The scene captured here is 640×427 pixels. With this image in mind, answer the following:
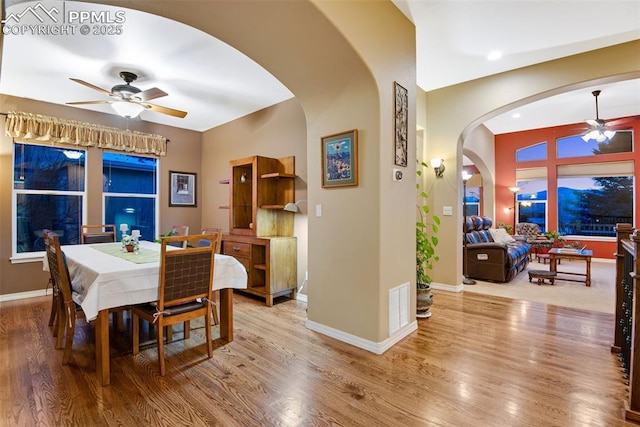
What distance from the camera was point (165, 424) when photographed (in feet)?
5.57

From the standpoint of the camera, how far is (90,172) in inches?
188

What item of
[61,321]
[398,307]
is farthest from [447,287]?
[61,321]

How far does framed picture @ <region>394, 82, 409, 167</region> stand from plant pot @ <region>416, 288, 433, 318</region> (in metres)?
1.46

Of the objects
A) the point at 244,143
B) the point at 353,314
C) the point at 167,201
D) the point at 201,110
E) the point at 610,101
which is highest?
the point at 610,101

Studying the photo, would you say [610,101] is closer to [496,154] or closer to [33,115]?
[496,154]

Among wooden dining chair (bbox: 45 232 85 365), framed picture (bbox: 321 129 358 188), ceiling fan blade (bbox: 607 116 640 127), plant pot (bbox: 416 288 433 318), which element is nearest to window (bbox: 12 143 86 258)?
wooden dining chair (bbox: 45 232 85 365)

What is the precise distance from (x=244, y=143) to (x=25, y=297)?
12.4 feet

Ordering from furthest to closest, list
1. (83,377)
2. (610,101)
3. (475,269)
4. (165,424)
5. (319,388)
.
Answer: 1. (610,101)
2. (475,269)
3. (83,377)
4. (319,388)
5. (165,424)

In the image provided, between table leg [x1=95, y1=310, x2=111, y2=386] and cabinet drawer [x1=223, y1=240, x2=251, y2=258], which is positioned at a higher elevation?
cabinet drawer [x1=223, y1=240, x2=251, y2=258]

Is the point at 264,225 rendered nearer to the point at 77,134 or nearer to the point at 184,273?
the point at 184,273

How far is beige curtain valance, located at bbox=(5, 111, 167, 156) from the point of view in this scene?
13.5ft

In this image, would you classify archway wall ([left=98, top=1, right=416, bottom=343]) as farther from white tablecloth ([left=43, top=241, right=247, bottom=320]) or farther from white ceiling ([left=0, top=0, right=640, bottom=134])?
white tablecloth ([left=43, top=241, right=247, bottom=320])

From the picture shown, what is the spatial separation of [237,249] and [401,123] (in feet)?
9.25

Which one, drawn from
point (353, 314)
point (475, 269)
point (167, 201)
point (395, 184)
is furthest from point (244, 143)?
point (475, 269)
